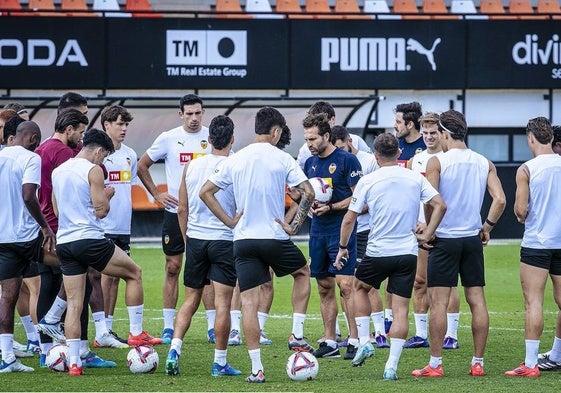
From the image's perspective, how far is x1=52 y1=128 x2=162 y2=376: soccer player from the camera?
31.8ft

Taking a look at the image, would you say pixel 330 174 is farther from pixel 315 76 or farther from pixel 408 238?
pixel 315 76

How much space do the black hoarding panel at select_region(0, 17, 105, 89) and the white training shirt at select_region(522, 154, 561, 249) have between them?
15.6m

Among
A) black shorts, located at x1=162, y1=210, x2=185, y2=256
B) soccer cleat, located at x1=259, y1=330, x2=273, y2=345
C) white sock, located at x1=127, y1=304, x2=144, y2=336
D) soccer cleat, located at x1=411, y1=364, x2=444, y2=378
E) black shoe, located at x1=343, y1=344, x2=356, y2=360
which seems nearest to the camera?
soccer cleat, located at x1=411, y1=364, x2=444, y2=378

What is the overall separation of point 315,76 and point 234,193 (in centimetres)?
1556

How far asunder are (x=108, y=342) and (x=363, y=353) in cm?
276

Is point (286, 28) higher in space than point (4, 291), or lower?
higher

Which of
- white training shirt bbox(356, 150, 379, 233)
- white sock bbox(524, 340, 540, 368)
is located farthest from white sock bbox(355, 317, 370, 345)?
white training shirt bbox(356, 150, 379, 233)

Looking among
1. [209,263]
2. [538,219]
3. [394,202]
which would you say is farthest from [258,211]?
[538,219]

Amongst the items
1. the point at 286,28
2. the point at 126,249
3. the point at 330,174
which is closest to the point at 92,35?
the point at 286,28

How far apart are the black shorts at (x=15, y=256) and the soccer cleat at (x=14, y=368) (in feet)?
2.36

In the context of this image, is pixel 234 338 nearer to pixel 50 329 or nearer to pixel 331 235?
pixel 331 235

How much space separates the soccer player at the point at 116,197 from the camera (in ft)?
39.1

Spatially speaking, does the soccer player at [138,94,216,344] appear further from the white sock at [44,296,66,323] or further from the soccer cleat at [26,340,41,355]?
the white sock at [44,296,66,323]

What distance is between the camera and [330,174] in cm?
1098
